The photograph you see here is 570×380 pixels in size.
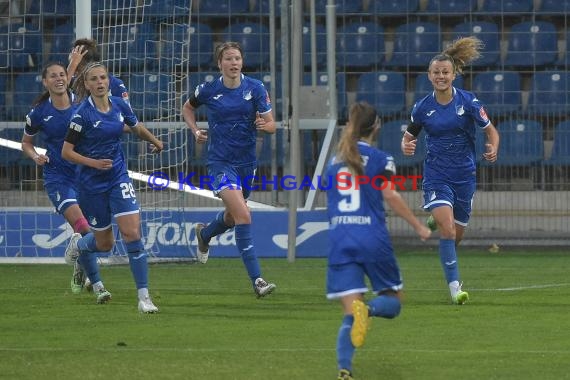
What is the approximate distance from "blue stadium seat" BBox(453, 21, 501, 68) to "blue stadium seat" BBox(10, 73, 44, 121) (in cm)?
630

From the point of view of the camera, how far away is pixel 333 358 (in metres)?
8.17

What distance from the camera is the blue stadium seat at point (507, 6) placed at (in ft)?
65.6

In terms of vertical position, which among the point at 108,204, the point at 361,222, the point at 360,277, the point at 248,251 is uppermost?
the point at 361,222

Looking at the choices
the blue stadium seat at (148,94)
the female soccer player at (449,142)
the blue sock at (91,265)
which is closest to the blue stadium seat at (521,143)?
the blue stadium seat at (148,94)

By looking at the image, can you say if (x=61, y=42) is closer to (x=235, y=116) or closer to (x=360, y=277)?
(x=235, y=116)

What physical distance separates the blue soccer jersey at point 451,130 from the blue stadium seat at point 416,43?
317 inches

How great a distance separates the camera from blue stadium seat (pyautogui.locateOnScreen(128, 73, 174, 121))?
16531 mm

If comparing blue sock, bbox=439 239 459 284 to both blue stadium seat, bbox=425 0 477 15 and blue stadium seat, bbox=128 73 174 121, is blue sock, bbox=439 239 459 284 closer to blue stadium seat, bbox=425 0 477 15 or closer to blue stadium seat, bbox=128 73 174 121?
blue stadium seat, bbox=128 73 174 121

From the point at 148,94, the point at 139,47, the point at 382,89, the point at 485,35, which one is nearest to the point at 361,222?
the point at 148,94

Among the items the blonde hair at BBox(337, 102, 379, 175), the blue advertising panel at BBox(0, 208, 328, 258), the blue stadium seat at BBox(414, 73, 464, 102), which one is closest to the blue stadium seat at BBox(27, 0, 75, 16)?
the blue advertising panel at BBox(0, 208, 328, 258)

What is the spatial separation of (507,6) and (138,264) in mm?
10851

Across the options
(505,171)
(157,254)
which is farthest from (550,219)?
(157,254)

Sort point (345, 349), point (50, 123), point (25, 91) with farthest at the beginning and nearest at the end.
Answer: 1. point (25, 91)
2. point (50, 123)
3. point (345, 349)

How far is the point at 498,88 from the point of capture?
1955 cm
